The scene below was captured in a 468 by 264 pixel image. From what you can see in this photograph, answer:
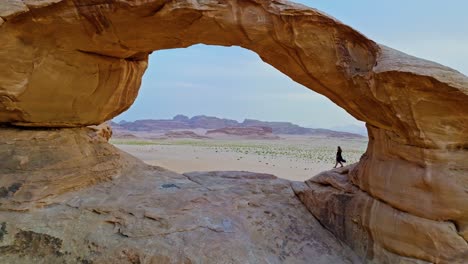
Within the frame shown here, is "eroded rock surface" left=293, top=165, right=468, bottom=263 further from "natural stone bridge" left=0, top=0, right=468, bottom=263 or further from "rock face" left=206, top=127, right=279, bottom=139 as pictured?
"rock face" left=206, top=127, right=279, bottom=139

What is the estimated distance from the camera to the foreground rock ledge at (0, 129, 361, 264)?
5020mm

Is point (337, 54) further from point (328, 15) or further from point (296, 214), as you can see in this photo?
point (296, 214)

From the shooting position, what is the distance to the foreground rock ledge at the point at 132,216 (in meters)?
5.02

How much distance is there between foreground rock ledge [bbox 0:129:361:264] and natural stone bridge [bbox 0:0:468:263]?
0.14 ft

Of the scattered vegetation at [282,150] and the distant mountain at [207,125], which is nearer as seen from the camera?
the scattered vegetation at [282,150]

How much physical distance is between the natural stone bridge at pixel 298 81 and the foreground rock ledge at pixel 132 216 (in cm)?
4

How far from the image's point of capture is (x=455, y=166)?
4473 mm

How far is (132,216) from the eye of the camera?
17.9ft

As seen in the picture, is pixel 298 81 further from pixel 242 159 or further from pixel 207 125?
pixel 207 125

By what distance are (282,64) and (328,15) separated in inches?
42.5

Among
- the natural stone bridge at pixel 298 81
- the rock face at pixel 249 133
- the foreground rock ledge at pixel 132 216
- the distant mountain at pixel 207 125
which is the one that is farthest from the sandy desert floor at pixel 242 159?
the distant mountain at pixel 207 125

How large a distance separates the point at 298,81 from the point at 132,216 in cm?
344

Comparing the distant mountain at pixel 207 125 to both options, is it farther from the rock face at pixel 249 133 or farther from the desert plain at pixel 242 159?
the desert plain at pixel 242 159

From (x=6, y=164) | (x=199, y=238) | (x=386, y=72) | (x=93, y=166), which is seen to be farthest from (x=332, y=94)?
(x=6, y=164)
